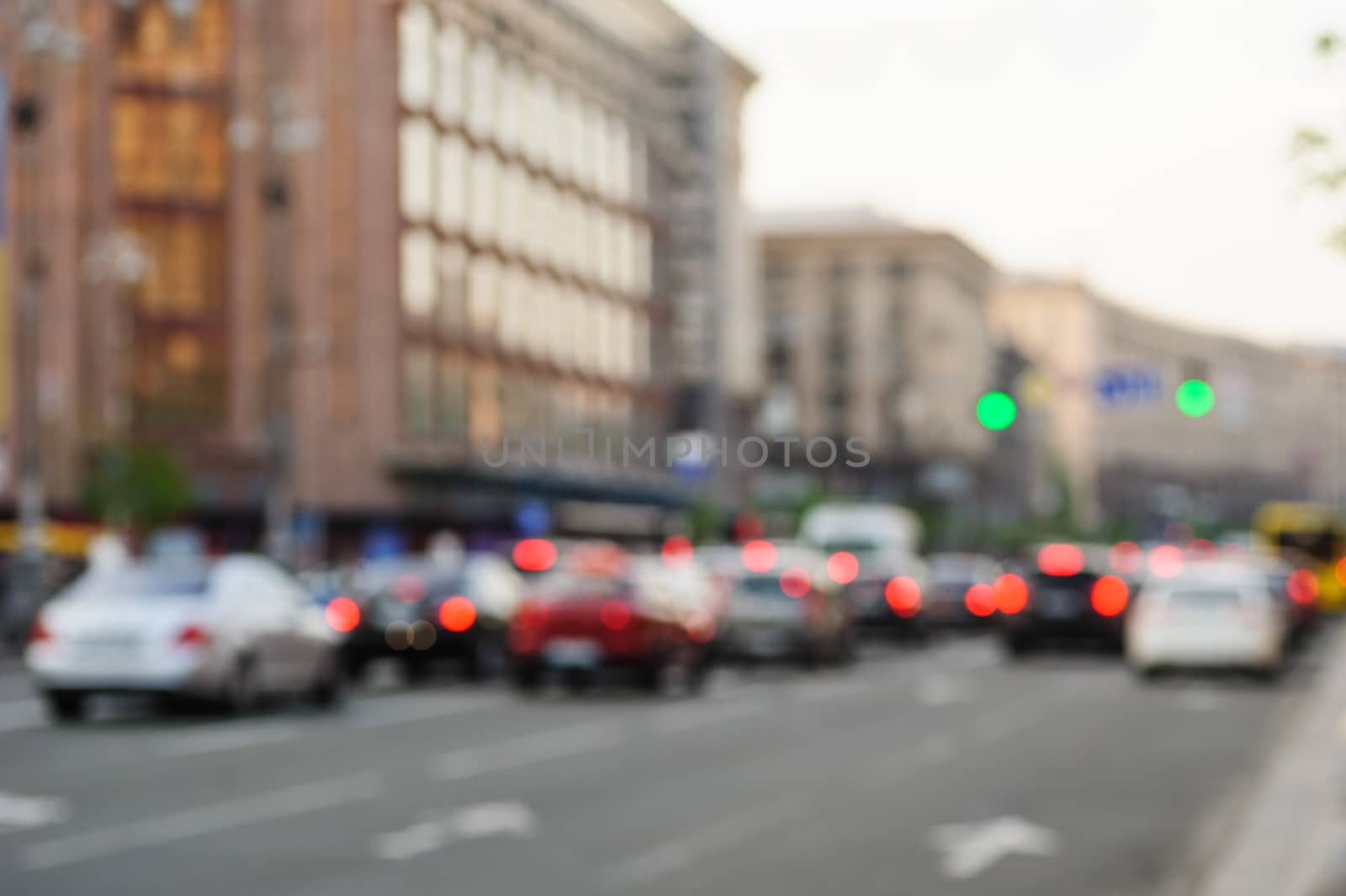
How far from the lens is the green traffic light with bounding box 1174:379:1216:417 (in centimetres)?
3512

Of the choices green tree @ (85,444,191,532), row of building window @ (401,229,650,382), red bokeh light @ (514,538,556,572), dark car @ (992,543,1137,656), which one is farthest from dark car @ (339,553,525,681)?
row of building window @ (401,229,650,382)

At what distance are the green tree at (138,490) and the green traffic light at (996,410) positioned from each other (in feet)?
109

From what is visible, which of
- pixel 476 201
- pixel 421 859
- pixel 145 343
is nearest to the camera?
pixel 421 859

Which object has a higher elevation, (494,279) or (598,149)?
(598,149)

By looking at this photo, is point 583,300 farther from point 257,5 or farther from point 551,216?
point 257,5

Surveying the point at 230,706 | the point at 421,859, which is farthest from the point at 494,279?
the point at 421,859

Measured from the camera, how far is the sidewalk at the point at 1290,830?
35.4ft

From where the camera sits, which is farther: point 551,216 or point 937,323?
point 937,323

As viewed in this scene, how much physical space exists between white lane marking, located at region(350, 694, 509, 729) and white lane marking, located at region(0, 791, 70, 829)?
306 inches

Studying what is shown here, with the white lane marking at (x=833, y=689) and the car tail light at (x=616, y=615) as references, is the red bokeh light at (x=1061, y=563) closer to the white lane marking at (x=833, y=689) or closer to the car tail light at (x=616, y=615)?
the white lane marking at (x=833, y=689)

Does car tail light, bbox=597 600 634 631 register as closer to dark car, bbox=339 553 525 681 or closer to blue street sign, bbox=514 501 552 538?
dark car, bbox=339 553 525 681

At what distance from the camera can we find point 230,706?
23969 millimetres

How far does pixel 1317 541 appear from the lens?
74.1 m

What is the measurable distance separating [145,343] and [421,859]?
60.3 m
